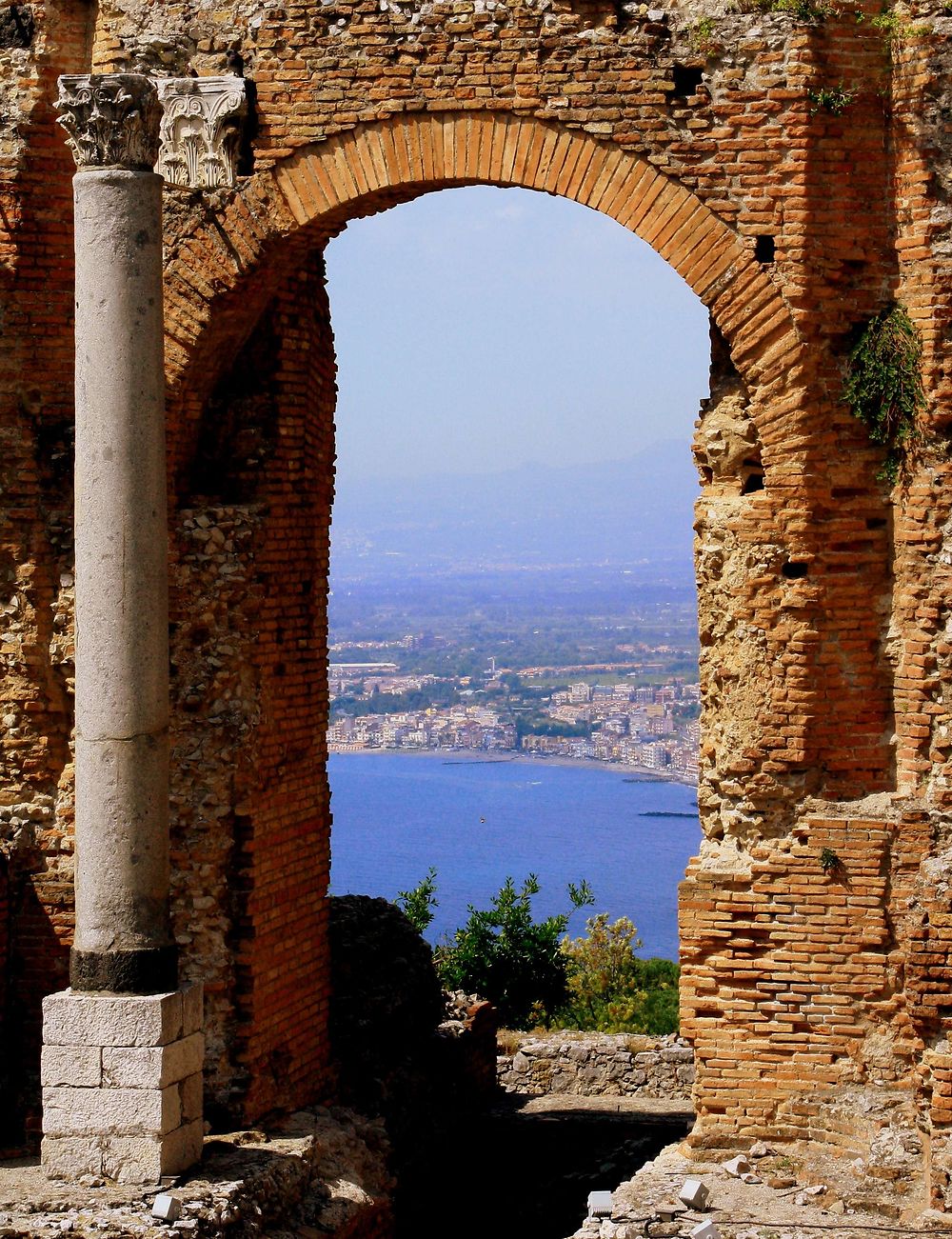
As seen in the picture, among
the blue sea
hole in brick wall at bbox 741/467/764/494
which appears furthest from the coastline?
hole in brick wall at bbox 741/467/764/494

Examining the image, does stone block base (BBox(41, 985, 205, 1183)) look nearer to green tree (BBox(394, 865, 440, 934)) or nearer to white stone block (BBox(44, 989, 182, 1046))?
white stone block (BBox(44, 989, 182, 1046))

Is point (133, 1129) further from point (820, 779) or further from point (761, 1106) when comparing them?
point (820, 779)

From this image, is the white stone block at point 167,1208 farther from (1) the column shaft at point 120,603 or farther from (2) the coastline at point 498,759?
(2) the coastline at point 498,759

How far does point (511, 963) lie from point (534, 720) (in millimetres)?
46027

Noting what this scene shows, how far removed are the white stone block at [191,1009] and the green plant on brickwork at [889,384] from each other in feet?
14.1

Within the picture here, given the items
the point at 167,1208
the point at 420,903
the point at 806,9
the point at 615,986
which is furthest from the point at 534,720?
the point at 167,1208

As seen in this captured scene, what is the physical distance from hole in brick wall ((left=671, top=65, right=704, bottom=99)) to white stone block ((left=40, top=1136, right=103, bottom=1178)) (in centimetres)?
595

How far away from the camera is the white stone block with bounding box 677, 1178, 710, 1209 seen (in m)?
9.30

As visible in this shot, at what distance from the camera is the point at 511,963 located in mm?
17875

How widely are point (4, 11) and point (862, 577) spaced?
222 inches

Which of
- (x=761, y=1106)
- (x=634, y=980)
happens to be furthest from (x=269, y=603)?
(x=634, y=980)

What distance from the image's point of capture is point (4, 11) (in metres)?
10.9

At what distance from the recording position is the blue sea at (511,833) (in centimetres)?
3297

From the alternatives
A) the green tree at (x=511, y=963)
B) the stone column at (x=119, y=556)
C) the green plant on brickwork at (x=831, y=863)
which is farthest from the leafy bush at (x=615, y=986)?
the stone column at (x=119, y=556)
